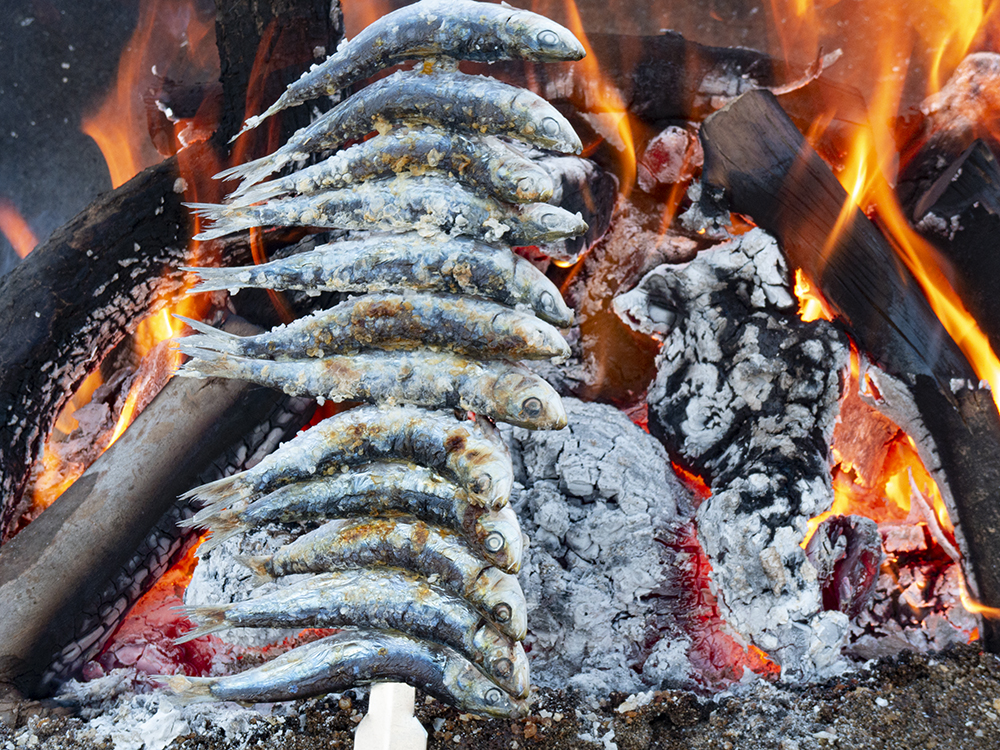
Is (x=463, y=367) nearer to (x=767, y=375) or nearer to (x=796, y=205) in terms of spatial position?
(x=767, y=375)

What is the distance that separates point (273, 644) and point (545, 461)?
1.43 metres

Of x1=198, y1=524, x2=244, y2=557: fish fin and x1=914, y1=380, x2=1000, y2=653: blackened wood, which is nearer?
x1=198, y1=524, x2=244, y2=557: fish fin

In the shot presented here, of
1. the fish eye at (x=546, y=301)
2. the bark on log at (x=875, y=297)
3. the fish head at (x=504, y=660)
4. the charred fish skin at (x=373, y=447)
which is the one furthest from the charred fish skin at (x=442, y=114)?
the fish head at (x=504, y=660)

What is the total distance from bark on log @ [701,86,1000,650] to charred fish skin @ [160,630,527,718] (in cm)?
203

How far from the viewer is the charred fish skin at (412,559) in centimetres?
178

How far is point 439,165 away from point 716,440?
1.75 meters

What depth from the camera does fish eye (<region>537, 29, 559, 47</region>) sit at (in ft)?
5.57

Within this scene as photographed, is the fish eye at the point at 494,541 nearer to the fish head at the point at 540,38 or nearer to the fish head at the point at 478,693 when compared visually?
the fish head at the point at 478,693

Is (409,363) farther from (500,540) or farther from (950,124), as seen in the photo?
(950,124)

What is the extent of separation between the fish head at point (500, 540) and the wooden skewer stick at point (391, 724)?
57cm

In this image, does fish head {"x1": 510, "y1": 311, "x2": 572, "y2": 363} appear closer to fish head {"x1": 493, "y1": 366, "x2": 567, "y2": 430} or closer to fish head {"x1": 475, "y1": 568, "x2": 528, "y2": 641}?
fish head {"x1": 493, "y1": 366, "x2": 567, "y2": 430}

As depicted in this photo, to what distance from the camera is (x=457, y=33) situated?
5.95 feet

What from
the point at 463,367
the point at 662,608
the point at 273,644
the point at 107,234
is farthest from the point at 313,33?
the point at 662,608

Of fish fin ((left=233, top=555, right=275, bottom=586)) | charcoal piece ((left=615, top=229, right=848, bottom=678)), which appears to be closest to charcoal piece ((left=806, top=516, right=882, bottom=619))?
charcoal piece ((left=615, top=229, right=848, bottom=678))
